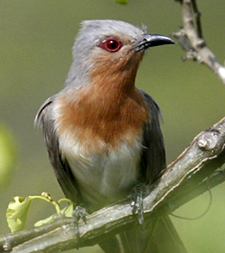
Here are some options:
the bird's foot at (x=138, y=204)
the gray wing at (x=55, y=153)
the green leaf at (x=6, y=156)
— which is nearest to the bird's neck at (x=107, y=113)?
the gray wing at (x=55, y=153)

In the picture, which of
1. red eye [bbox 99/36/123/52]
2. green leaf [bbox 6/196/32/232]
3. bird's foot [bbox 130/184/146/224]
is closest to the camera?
green leaf [bbox 6/196/32/232]

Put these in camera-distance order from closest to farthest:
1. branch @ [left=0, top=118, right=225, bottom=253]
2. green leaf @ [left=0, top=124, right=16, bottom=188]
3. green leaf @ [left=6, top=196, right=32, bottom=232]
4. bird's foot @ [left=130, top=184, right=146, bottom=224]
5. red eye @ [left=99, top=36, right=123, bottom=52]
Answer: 1. green leaf @ [left=0, top=124, right=16, bottom=188]
2. branch @ [left=0, top=118, right=225, bottom=253]
3. green leaf @ [left=6, top=196, right=32, bottom=232]
4. bird's foot @ [left=130, top=184, right=146, bottom=224]
5. red eye @ [left=99, top=36, right=123, bottom=52]

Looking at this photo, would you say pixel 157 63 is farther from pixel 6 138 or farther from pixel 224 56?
pixel 6 138

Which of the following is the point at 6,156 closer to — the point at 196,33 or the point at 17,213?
the point at 17,213

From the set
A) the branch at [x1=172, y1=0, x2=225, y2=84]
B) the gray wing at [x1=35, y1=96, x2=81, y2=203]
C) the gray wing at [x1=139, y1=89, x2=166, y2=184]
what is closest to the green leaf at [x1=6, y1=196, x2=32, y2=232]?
the gray wing at [x1=35, y1=96, x2=81, y2=203]

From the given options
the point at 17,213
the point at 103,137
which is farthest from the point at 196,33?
the point at 17,213

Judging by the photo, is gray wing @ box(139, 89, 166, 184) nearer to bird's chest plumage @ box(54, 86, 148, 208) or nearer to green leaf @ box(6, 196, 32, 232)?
bird's chest plumage @ box(54, 86, 148, 208)

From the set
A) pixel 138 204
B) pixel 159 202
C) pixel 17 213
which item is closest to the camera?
pixel 17 213
